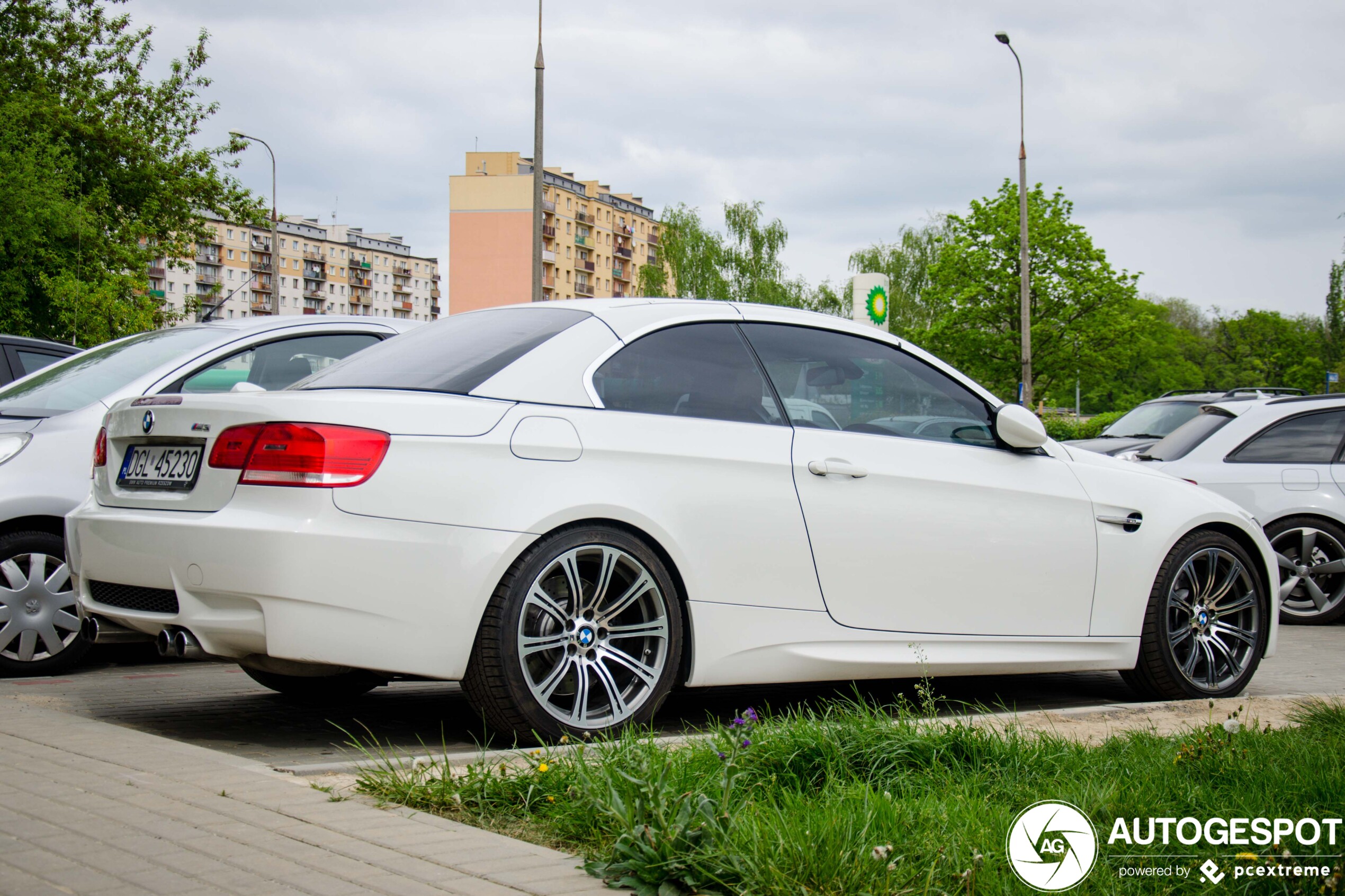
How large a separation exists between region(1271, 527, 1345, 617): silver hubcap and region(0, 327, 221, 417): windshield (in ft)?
24.9

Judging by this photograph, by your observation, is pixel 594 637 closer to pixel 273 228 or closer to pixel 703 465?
pixel 703 465

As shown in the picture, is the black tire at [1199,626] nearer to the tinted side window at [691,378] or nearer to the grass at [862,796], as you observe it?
the grass at [862,796]

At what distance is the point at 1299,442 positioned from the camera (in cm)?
1063

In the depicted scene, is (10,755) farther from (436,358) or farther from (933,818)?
(933,818)

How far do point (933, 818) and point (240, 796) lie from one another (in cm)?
191

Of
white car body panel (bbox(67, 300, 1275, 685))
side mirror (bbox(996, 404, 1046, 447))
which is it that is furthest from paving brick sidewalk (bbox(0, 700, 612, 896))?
side mirror (bbox(996, 404, 1046, 447))

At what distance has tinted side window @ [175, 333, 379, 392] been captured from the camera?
723 cm

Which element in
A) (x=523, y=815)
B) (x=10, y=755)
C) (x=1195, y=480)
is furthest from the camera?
(x=1195, y=480)

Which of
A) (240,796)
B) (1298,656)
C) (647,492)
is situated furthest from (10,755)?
(1298,656)

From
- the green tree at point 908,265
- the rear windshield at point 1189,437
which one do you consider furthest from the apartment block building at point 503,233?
the rear windshield at point 1189,437

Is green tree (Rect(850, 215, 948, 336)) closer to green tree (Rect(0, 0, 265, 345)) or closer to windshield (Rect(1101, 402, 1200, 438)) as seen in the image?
green tree (Rect(0, 0, 265, 345))

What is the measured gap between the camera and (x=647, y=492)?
16.0 feet

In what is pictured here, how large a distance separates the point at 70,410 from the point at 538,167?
1497 cm

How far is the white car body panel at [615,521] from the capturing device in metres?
4.46
